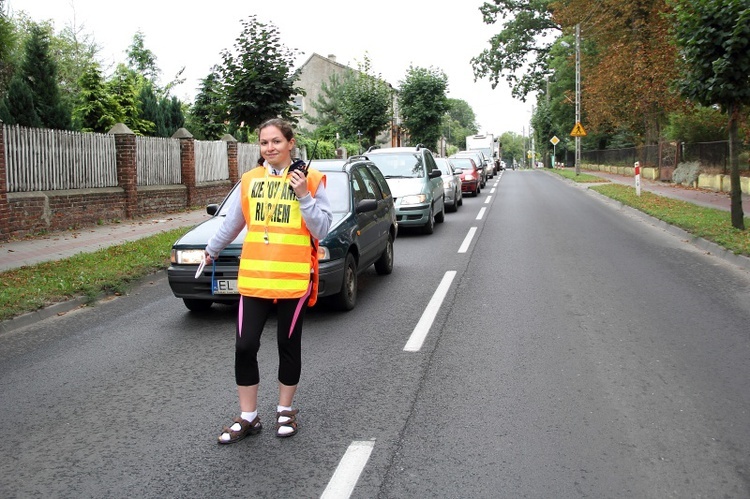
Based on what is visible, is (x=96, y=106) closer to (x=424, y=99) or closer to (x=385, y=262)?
(x=385, y=262)

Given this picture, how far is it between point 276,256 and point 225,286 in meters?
3.28

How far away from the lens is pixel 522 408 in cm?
462

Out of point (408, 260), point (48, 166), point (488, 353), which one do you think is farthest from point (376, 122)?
point (488, 353)

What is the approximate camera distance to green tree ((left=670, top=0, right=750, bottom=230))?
473 inches

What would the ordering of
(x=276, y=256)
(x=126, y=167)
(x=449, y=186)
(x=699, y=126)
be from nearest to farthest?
(x=276, y=256)
(x=126, y=167)
(x=449, y=186)
(x=699, y=126)

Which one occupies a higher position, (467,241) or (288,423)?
(467,241)

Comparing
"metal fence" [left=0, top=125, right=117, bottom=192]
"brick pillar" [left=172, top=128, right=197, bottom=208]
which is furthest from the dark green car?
"brick pillar" [left=172, top=128, right=197, bottom=208]

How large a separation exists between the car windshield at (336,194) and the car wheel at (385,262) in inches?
56.0

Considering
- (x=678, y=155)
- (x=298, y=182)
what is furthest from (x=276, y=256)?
(x=678, y=155)

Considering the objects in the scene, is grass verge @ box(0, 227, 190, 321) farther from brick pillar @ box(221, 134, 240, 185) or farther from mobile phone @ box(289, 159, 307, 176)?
brick pillar @ box(221, 134, 240, 185)

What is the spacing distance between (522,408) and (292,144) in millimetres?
2228

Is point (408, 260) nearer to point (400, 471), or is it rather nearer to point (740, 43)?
point (740, 43)

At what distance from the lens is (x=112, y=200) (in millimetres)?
16578

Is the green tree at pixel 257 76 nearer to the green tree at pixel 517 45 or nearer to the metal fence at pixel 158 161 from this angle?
the metal fence at pixel 158 161
